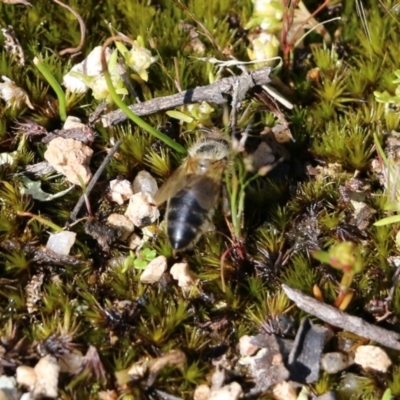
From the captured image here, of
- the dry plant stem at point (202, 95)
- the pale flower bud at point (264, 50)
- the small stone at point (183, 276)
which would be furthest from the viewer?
the pale flower bud at point (264, 50)

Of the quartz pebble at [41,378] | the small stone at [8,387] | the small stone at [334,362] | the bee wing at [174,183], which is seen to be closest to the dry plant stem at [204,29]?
the bee wing at [174,183]

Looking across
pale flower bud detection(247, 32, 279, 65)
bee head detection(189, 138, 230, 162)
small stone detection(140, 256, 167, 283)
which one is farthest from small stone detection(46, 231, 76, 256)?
pale flower bud detection(247, 32, 279, 65)

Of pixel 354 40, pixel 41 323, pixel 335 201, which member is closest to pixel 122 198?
pixel 41 323

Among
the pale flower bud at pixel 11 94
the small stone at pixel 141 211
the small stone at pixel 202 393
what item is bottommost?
the small stone at pixel 202 393

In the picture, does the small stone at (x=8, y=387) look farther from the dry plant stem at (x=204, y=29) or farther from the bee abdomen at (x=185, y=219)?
the dry plant stem at (x=204, y=29)

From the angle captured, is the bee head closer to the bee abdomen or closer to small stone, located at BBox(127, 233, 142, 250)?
the bee abdomen

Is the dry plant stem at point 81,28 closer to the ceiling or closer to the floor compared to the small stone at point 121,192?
closer to the ceiling

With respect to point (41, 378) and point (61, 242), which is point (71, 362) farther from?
point (61, 242)
